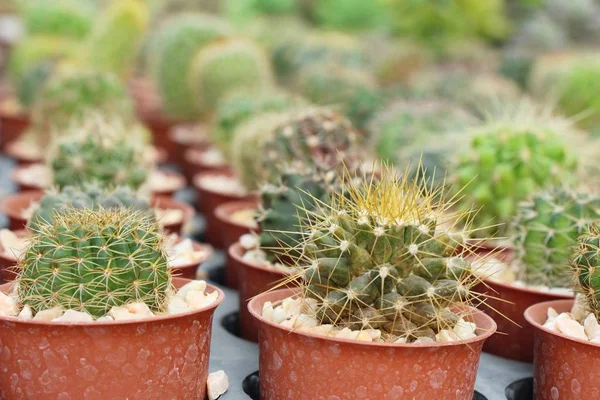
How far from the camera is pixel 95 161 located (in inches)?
172

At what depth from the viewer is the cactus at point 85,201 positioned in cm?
334

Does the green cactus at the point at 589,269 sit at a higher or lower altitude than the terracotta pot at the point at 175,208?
higher

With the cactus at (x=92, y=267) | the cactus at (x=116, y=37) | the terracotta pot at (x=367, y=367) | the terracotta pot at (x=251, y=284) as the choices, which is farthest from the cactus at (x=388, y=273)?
the cactus at (x=116, y=37)

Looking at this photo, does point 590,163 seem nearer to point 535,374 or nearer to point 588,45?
point 535,374

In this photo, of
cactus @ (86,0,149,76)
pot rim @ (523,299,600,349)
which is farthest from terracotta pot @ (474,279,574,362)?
cactus @ (86,0,149,76)

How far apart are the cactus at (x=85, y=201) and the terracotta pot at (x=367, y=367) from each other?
41.3 inches

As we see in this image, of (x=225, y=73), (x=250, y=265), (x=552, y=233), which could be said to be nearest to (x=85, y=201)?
(x=250, y=265)

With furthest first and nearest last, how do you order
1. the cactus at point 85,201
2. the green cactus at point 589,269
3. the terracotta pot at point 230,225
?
the terracotta pot at point 230,225 < the cactus at point 85,201 < the green cactus at point 589,269

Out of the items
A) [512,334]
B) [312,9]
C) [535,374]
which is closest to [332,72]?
[512,334]

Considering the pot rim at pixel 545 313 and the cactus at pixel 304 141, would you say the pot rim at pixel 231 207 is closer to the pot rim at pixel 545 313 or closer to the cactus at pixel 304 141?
the cactus at pixel 304 141

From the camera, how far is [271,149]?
4.34 meters

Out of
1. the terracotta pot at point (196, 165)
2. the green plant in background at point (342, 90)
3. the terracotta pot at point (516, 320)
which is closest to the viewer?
the terracotta pot at point (516, 320)

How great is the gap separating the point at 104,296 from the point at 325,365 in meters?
0.61

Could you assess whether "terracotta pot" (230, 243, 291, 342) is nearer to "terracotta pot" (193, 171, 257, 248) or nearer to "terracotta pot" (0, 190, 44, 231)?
"terracotta pot" (0, 190, 44, 231)
